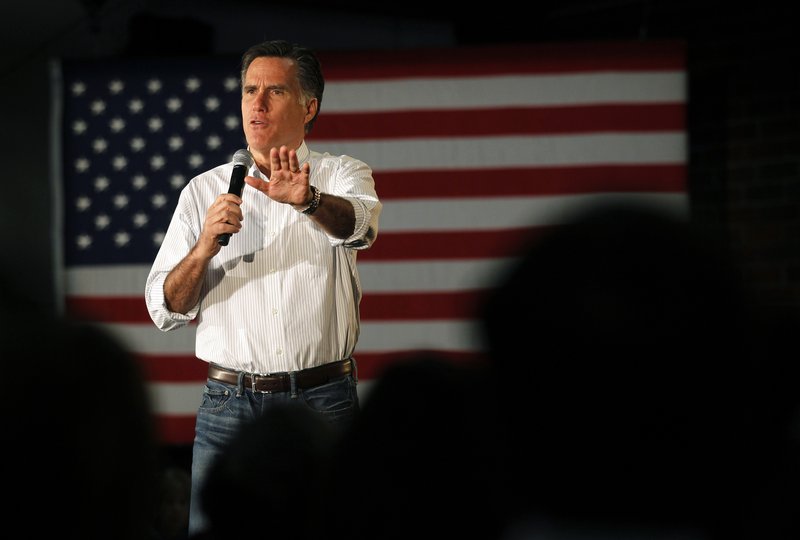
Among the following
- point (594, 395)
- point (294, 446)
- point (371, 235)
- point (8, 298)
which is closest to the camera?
A: point (594, 395)

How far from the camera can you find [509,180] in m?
3.90

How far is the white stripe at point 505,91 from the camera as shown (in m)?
3.91

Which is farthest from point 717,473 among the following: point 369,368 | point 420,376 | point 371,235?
point 369,368

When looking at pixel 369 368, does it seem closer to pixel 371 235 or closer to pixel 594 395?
pixel 371 235

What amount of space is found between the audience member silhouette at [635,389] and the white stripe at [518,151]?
3251 millimetres

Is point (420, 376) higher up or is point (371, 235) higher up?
point (371, 235)

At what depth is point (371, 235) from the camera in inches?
87.4

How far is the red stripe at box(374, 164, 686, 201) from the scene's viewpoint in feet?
12.7

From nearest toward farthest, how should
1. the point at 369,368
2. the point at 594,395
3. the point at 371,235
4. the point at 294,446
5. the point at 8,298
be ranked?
the point at 594,395 < the point at 8,298 < the point at 294,446 < the point at 371,235 < the point at 369,368

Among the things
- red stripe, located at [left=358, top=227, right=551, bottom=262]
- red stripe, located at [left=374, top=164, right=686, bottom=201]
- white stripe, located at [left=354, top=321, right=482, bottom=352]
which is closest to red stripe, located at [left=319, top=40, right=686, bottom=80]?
red stripe, located at [left=374, top=164, right=686, bottom=201]

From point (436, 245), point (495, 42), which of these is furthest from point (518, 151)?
point (495, 42)

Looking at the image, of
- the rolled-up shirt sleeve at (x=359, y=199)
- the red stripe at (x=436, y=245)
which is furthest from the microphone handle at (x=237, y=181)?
the red stripe at (x=436, y=245)

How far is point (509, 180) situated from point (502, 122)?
244 mm

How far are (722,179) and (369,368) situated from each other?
1.72m
